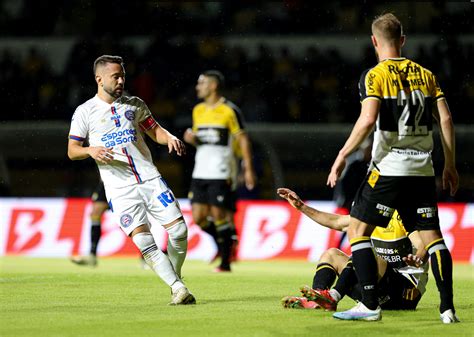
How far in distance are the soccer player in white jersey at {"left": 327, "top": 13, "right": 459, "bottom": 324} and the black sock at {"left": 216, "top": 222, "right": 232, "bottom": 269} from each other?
18.5 feet

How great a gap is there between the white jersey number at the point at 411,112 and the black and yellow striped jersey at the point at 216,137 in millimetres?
6334

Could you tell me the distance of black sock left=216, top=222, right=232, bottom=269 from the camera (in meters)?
13.0

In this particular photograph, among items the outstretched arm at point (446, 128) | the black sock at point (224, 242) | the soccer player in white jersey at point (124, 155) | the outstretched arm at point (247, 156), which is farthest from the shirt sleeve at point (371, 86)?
the outstretched arm at point (247, 156)

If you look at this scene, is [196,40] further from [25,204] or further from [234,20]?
[25,204]

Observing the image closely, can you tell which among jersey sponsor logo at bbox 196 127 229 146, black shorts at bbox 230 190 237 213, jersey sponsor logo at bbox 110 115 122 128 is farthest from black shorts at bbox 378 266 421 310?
jersey sponsor logo at bbox 196 127 229 146

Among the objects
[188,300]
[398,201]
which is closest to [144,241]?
[188,300]

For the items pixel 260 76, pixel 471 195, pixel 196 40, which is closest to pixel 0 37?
pixel 196 40

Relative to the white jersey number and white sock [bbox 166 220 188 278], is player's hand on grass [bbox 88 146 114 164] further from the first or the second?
the white jersey number

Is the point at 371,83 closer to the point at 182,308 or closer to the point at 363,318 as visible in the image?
the point at 363,318

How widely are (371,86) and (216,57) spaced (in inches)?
557

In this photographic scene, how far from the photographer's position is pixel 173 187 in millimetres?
18484

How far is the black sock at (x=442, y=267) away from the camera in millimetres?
7383

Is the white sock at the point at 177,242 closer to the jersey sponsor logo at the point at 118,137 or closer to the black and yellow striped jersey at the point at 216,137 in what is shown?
the jersey sponsor logo at the point at 118,137

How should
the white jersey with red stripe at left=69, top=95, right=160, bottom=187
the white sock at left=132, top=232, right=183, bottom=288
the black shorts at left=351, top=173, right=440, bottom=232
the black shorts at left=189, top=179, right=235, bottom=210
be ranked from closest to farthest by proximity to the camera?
the black shorts at left=351, top=173, right=440, bottom=232 → the white sock at left=132, top=232, right=183, bottom=288 → the white jersey with red stripe at left=69, top=95, right=160, bottom=187 → the black shorts at left=189, top=179, right=235, bottom=210
